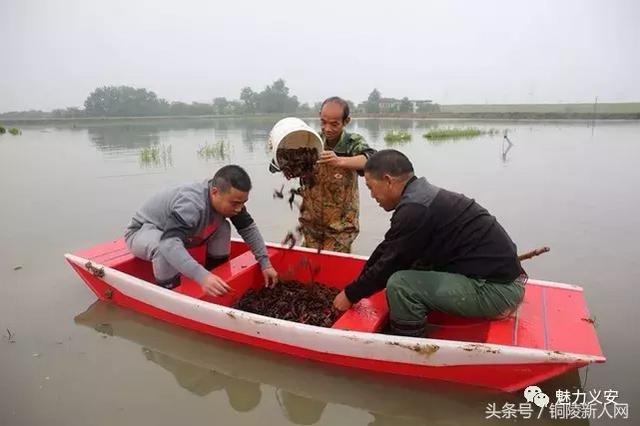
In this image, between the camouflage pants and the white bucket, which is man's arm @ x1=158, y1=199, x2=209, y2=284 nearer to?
the white bucket

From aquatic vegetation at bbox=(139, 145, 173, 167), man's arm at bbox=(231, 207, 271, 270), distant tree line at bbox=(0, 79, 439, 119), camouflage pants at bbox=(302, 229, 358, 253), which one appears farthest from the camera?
distant tree line at bbox=(0, 79, 439, 119)

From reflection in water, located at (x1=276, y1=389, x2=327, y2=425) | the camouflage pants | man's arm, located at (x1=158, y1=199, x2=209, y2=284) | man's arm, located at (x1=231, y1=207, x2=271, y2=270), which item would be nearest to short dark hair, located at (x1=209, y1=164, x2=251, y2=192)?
man's arm, located at (x1=158, y1=199, x2=209, y2=284)

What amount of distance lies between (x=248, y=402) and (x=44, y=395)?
3.84 feet

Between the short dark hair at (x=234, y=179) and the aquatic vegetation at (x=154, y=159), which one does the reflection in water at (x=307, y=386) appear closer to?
the short dark hair at (x=234, y=179)

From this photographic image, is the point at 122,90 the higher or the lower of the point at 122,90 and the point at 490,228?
the higher

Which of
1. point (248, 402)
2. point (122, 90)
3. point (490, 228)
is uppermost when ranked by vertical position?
point (122, 90)

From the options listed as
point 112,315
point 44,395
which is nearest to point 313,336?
point 44,395

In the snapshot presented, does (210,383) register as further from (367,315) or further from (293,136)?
(293,136)

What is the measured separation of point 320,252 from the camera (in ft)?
11.6

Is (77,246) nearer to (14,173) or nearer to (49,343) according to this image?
(49,343)

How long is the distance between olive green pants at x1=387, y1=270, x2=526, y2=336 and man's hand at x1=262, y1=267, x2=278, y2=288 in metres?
1.14

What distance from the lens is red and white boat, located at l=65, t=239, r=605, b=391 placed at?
219 cm

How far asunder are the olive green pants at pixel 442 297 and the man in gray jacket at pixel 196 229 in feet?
3.54

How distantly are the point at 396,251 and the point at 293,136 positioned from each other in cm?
153
